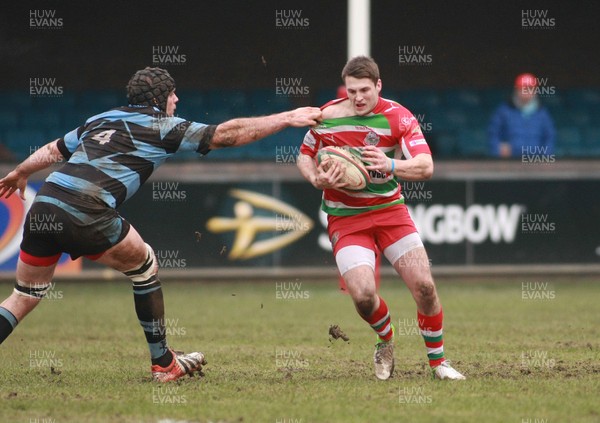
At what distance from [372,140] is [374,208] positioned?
0.46m

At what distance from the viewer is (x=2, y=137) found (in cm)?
2005

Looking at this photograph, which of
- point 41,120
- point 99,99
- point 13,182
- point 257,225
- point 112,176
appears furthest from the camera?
point 99,99

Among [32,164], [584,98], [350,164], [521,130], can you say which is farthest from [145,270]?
[584,98]

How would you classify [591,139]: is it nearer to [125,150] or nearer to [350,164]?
[350,164]

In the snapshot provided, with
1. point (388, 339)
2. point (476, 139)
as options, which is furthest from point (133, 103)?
point (476, 139)

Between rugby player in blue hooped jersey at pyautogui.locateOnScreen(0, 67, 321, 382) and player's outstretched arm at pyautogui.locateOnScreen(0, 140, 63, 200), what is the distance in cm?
16

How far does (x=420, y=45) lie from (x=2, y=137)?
733 cm

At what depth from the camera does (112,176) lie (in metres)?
7.29

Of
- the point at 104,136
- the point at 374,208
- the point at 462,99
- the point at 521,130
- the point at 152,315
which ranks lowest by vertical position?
the point at 462,99

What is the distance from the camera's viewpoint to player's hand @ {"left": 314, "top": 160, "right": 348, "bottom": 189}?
741cm

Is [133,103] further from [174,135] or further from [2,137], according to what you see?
[2,137]

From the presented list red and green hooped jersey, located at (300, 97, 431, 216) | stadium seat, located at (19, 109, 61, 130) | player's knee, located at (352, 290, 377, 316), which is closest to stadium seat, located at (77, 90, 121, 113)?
stadium seat, located at (19, 109, 61, 130)

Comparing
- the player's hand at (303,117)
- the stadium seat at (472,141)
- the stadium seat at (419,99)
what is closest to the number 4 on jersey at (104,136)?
the player's hand at (303,117)

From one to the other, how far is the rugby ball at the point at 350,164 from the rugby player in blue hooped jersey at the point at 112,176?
0.82ft
